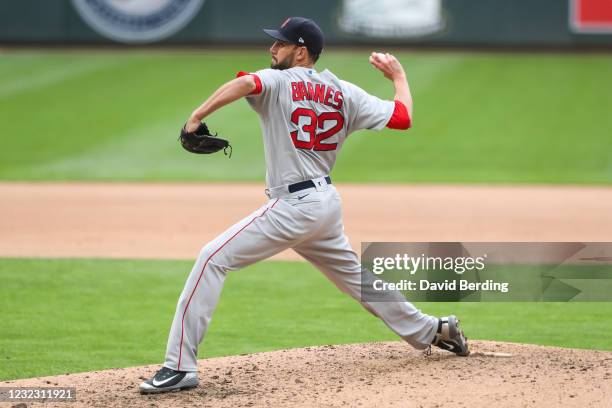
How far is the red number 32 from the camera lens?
5.46 meters

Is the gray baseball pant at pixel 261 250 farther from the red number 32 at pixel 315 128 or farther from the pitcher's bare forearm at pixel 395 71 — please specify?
the pitcher's bare forearm at pixel 395 71

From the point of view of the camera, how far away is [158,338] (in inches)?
278

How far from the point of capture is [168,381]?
5305 millimetres

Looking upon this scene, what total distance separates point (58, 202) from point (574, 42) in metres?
14.5

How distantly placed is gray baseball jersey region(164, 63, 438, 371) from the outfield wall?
18.8m

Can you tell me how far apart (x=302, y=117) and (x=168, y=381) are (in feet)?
5.00

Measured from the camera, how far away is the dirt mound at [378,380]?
5141 mm

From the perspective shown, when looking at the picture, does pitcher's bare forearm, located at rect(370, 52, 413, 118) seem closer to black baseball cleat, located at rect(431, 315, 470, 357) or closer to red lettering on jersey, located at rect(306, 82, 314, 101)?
red lettering on jersey, located at rect(306, 82, 314, 101)

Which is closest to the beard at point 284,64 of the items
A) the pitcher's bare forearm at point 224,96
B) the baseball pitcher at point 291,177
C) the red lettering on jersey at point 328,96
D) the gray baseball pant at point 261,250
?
the baseball pitcher at point 291,177

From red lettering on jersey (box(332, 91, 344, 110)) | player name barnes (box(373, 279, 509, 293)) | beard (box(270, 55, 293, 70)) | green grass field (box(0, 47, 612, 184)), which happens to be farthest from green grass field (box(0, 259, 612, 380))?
green grass field (box(0, 47, 612, 184))

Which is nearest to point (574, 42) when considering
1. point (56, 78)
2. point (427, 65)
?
point (427, 65)

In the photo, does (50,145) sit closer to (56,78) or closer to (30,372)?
(56,78)

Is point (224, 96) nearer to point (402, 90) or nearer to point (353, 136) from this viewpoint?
point (402, 90)

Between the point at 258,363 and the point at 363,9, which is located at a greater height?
the point at 363,9
